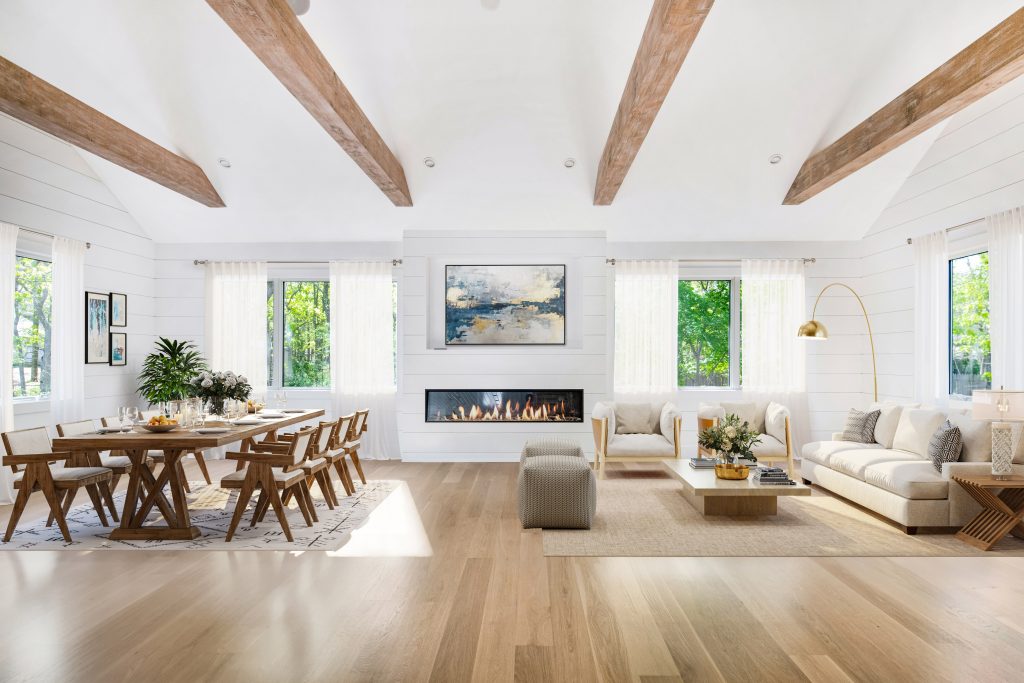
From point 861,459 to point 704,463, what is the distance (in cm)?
124

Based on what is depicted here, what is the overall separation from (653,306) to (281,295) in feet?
15.3

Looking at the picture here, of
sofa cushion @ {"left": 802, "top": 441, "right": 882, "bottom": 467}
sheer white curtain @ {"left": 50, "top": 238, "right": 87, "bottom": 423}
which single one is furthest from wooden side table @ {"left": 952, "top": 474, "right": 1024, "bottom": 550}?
sheer white curtain @ {"left": 50, "top": 238, "right": 87, "bottom": 423}

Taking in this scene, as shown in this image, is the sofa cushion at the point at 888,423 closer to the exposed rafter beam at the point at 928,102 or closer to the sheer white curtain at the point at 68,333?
the exposed rafter beam at the point at 928,102

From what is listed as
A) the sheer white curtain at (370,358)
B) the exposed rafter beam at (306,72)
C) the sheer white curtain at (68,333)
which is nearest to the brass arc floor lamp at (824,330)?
the exposed rafter beam at (306,72)

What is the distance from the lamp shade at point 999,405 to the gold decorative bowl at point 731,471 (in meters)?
1.60

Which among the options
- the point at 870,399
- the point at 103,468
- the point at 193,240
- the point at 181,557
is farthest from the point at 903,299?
the point at 193,240

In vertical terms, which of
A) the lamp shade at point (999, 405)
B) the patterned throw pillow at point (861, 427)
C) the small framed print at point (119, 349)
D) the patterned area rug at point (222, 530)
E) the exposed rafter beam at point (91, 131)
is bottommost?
the patterned area rug at point (222, 530)

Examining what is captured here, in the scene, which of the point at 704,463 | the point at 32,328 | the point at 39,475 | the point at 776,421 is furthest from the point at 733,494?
the point at 32,328

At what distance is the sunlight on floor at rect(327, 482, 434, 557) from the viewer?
4125 mm

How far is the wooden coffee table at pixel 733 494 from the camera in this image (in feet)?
15.8

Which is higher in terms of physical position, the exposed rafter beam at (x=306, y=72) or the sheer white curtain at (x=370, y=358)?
the exposed rafter beam at (x=306, y=72)

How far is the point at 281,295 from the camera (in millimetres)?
8320

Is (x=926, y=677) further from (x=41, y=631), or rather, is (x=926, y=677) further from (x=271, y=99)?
(x=271, y=99)

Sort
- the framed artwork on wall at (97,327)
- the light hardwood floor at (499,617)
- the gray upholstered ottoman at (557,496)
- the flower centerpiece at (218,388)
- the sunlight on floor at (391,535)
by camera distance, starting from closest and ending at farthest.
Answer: the light hardwood floor at (499,617) → the sunlight on floor at (391,535) → the gray upholstered ottoman at (557,496) → the flower centerpiece at (218,388) → the framed artwork on wall at (97,327)
